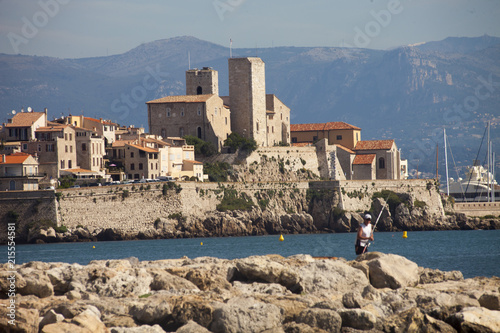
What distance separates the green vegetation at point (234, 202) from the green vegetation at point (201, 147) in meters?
6.14

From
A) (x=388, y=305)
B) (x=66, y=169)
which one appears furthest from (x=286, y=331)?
(x=66, y=169)

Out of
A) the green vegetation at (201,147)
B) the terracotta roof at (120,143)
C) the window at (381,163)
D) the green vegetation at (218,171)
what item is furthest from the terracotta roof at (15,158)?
the window at (381,163)

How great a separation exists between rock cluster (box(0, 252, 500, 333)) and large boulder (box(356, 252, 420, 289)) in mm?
23

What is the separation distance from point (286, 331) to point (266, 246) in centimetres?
3804

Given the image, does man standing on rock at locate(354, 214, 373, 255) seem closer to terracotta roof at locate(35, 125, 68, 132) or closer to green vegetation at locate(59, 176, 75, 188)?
green vegetation at locate(59, 176, 75, 188)

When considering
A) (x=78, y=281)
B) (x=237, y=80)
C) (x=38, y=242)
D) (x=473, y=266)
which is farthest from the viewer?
(x=237, y=80)

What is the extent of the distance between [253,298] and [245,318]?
53.2 inches

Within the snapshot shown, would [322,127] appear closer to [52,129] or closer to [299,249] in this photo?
[52,129]

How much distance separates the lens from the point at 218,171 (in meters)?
76.3

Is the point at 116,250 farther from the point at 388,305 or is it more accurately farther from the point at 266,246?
the point at 388,305

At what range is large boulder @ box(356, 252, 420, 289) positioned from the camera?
70.2ft

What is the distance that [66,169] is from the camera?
69.9 meters

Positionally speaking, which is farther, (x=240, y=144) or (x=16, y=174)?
(x=240, y=144)

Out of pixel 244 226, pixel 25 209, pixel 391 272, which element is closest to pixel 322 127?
pixel 244 226
